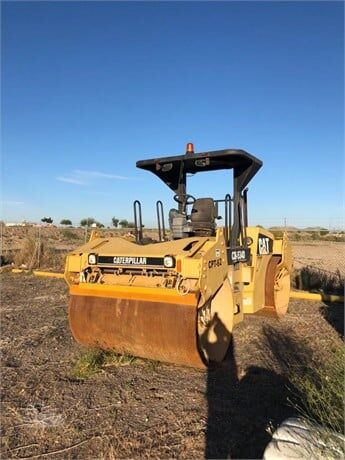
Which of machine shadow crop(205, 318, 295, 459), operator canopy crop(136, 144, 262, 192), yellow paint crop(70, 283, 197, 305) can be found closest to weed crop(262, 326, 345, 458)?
machine shadow crop(205, 318, 295, 459)

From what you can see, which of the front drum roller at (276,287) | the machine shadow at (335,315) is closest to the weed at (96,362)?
the front drum roller at (276,287)

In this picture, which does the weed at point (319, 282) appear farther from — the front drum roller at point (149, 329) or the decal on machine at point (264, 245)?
the front drum roller at point (149, 329)

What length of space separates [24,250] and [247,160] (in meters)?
12.1

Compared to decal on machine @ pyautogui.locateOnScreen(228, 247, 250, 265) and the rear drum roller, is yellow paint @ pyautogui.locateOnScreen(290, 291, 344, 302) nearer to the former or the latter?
decal on machine @ pyautogui.locateOnScreen(228, 247, 250, 265)

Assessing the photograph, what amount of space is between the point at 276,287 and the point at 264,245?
100 centimetres

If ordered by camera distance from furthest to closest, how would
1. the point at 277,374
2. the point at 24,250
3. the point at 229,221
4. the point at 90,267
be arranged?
the point at 24,250
the point at 229,221
the point at 90,267
the point at 277,374

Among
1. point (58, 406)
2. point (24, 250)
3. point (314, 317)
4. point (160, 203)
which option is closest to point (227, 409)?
point (58, 406)

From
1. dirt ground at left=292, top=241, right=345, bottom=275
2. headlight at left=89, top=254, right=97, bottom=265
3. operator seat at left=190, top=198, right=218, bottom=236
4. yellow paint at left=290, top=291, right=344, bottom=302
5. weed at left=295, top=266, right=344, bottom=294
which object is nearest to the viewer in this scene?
headlight at left=89, top=254, right=97, bottom=265

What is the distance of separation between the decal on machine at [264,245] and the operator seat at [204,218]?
108 cm

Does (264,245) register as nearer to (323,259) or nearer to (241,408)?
(241,408)

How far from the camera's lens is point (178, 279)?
453 centimetres

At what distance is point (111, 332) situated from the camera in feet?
15.9

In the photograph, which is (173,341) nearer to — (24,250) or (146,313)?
(146,313)

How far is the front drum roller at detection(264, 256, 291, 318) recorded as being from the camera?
6934 mm
